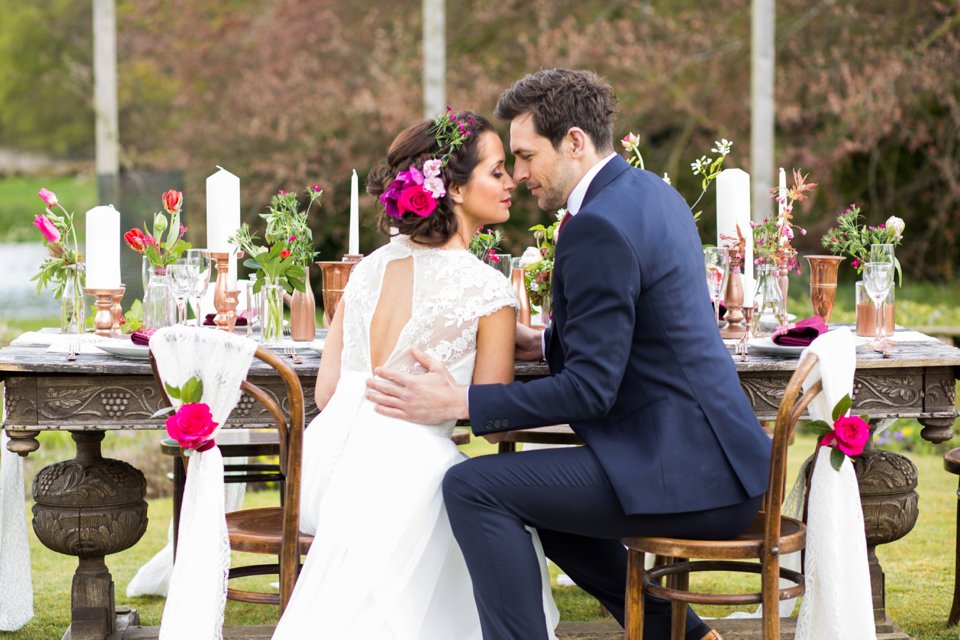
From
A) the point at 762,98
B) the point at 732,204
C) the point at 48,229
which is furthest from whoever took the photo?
the point at 762,98

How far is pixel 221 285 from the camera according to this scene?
159 inches

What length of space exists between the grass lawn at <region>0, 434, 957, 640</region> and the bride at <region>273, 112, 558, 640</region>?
1.58m

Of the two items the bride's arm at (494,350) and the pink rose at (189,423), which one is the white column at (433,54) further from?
the pink rose at (189,423)

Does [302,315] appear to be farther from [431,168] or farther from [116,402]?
[431,168]

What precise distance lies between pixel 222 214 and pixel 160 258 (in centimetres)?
23

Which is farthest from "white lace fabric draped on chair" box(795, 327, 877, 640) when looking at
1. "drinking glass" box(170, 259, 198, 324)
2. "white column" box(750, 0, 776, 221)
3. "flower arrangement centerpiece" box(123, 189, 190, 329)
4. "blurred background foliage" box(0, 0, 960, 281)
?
"blurred background foliage" box(0, 0, 960, 281)

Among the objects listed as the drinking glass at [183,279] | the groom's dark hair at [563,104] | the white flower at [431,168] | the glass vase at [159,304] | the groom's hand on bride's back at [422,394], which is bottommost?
the groom's hand on bride's back at [422,394]

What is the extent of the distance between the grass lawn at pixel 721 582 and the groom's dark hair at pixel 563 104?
2094 mm

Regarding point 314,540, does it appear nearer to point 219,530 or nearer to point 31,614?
point 219,530

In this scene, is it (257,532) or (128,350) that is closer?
(257,532)

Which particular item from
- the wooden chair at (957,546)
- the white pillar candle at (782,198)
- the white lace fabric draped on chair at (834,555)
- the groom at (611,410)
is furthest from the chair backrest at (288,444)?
the wooden chair at (957,546)

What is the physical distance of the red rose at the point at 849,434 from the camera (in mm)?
3141

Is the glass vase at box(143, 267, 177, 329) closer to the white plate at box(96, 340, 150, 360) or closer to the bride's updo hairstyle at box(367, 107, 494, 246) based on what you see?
the white plate at box(96, 340, 150, 360)

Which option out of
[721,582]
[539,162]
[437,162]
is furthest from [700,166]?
[721,582]
